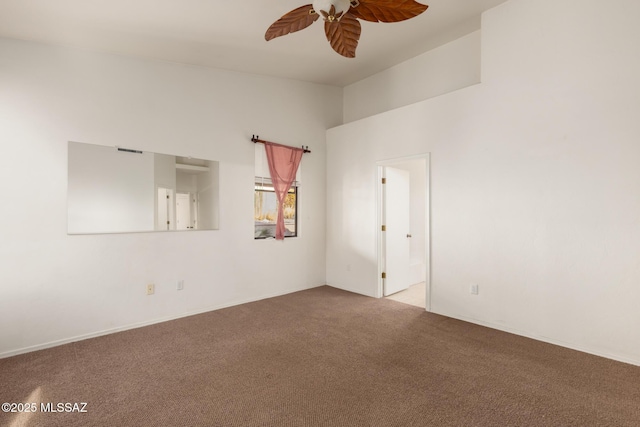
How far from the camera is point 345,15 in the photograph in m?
2.30

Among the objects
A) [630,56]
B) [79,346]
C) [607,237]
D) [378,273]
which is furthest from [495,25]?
[79,346]

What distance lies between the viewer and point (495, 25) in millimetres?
3500

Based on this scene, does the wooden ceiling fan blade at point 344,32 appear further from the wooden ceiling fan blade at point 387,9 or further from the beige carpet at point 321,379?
the beige carpet at point 321,379

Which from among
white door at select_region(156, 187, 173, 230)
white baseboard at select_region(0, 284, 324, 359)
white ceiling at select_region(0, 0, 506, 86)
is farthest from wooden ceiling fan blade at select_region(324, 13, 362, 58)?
white baseboard at select_region(0, 284, 324, 359)

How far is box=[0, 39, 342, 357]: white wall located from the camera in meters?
3.04

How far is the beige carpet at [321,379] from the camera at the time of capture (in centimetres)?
206

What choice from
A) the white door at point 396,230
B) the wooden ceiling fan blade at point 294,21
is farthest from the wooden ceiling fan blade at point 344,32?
the white door at point 396,230

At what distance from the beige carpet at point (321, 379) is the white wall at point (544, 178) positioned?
0.39m

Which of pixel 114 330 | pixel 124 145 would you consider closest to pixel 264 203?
pixel 124 145

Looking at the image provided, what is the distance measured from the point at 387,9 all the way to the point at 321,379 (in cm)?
272

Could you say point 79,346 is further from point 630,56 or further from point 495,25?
point 630,56

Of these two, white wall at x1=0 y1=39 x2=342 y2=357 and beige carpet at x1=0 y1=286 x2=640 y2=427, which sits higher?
white wall at x1=0 y1=39 x2=342 y2=357

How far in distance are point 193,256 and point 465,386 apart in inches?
129

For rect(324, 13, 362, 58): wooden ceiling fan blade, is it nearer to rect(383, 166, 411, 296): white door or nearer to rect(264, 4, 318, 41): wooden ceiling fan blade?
rect(264, 4, 318, 41): wooden ceiling fan blade
